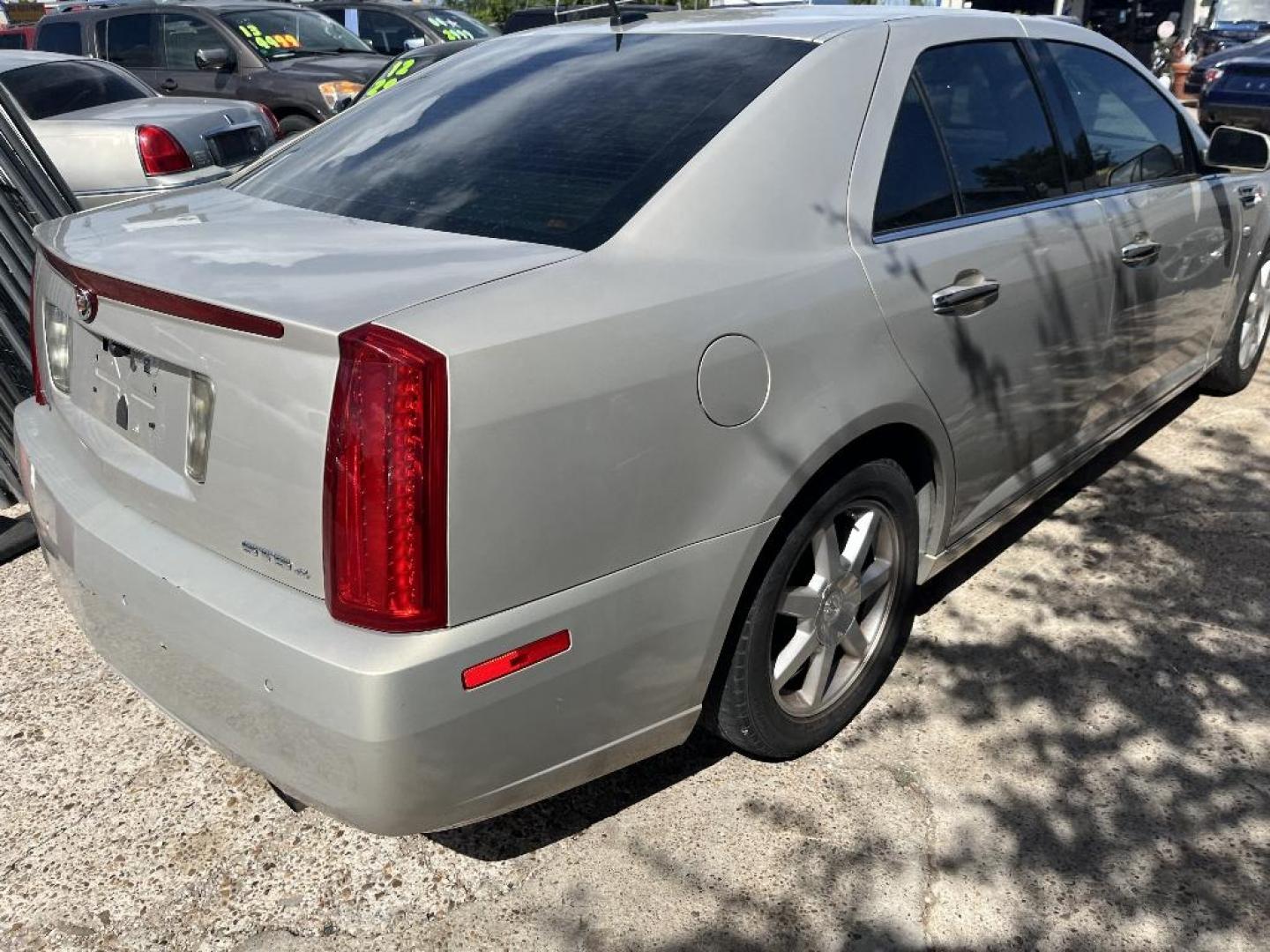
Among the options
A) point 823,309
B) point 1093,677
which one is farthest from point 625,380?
point 1093,677

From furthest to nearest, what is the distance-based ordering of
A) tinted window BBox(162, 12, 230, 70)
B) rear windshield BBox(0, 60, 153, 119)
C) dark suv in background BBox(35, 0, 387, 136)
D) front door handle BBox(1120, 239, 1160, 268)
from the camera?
tinted window BBox(162, 12, 230, 70) → dark suv in background BBox(35, 0, 387, 136) → rear windshield BBox(0, 60, 153, 119) → front door handle BBox(1120, 239, 1160, 268)

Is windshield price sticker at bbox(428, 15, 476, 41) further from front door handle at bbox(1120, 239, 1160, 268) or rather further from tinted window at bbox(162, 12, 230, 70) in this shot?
front door handle at bbox(1120, 239, 1160, 268)

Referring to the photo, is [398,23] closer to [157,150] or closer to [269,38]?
[269,38]

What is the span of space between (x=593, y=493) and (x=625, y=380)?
0.67ft

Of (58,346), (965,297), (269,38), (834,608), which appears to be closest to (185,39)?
(269,38)

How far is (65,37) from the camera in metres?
10.8

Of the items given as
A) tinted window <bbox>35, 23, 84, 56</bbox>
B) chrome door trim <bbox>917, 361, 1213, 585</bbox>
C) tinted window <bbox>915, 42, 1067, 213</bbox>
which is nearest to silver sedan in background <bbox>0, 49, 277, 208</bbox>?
tinted window <bbox>35, 23, 84, 56</bbox>

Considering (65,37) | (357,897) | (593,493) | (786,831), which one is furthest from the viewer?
(65,37)

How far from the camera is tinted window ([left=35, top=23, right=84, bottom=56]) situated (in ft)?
35.3

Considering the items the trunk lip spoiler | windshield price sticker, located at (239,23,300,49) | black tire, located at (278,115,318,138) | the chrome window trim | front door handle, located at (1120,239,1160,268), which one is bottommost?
black tire, located at (278,115,318,138)

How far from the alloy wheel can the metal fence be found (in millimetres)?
3165

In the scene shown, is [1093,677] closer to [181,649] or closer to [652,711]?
[652,711]

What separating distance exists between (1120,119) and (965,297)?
1459mm

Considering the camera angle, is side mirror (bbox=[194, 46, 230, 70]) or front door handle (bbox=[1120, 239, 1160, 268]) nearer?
front door handle (bbox=[1120, 239, 1160, 268])
